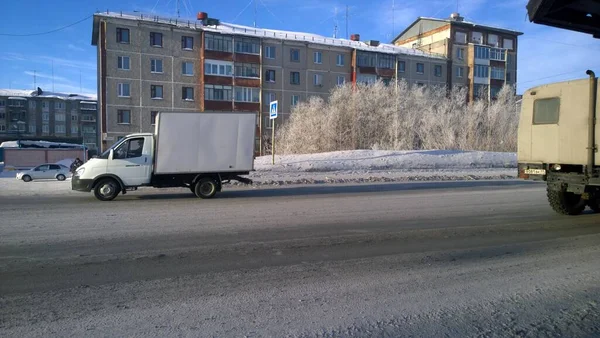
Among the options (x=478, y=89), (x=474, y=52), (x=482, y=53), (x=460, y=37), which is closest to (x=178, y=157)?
(x=478, y=89)

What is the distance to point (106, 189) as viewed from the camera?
1334 cm

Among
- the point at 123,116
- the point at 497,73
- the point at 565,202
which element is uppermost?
the point at 497,73

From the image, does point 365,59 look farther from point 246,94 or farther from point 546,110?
point 546,110

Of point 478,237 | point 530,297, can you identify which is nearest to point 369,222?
point 478,237

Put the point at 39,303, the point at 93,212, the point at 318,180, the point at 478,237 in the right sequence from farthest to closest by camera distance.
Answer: the point at 318,180 → the point at 93,212 → the point at 478,237 → the point at 39,303

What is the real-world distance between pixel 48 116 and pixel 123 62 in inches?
2533

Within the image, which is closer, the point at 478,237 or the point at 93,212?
the point at 478,237

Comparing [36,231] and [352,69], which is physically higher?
[352,69]

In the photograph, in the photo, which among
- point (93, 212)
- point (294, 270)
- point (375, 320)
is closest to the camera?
point (375, 320)

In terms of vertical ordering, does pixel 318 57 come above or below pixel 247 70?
above

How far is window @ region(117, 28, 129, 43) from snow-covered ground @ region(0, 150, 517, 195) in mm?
25797

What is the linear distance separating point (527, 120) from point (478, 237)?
3633mm

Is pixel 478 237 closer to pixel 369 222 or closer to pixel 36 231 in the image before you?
pixel 369 222

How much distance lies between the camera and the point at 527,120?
1019cm
